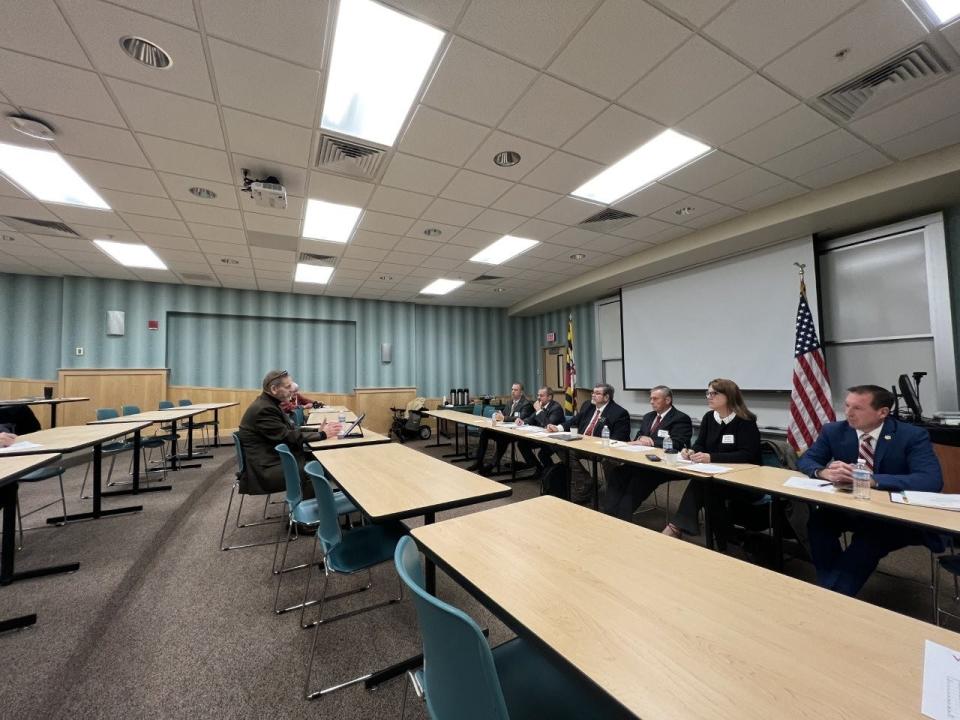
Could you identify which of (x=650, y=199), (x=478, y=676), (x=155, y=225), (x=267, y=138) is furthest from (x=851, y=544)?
(x=155, y=225)

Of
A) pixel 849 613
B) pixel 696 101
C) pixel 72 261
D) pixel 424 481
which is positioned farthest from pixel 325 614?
pixel 72 261

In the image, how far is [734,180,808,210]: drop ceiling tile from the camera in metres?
3.90

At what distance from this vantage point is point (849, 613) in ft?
3.02

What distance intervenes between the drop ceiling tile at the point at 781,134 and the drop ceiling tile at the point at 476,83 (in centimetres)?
191

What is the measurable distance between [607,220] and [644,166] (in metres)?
1.11

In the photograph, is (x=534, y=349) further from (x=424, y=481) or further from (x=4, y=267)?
(x=4, y=267)

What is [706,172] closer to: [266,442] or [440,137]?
[440,137]

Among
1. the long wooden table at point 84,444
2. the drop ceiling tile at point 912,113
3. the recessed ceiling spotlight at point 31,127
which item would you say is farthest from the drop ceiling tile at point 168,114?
the drop ceiling tile at point 912,113

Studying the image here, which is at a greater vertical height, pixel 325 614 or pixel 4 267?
pixel 4 267

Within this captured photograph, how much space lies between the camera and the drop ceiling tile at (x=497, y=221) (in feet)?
14.5

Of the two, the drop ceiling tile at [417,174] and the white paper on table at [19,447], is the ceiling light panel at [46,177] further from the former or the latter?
the drop ceiling tile at [417,174]

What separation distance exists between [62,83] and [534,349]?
897cm

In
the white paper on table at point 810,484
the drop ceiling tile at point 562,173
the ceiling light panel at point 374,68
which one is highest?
the ceiling light panel at point 374,68

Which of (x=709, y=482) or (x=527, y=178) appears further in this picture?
(x=527, y=178)
